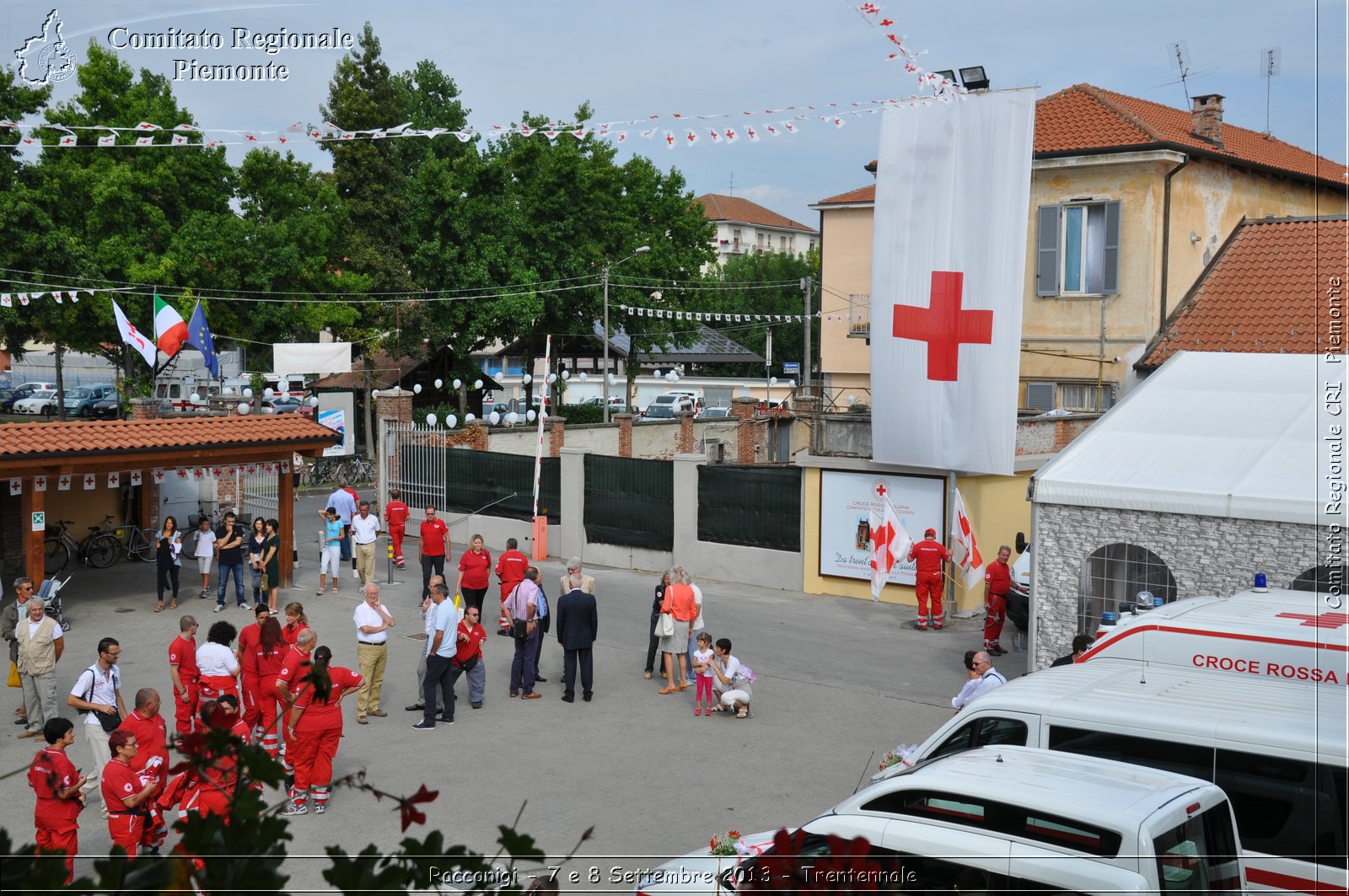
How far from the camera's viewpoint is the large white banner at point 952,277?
54.6 feet

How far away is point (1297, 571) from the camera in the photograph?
37.9 ft

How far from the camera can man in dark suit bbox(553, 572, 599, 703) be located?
1334cm

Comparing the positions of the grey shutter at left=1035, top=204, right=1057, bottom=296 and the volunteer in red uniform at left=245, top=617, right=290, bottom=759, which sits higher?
the grey shutter at left=1035, top=204, right=1057, bottom=296

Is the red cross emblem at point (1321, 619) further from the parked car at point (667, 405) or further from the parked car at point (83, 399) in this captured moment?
the parked car at point (83, 399)

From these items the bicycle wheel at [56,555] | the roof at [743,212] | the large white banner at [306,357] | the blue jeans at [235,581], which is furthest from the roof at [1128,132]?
the roof at [743,212]

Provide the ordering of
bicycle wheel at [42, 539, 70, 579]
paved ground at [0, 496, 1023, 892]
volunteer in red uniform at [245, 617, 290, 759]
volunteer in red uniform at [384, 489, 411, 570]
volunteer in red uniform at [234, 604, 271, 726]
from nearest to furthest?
paved ground at [0, 496, 1023, 892]
volunteer in red uniform at [245, 617, 290, 759]
volunteer in red uniform at [234, 604, 271, 726]
bicycle wheel at [42, 539, 70, 579]
volunteer in red uniform at [384, 489, 411, 570]

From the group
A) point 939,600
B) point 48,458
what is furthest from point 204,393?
point 939,600

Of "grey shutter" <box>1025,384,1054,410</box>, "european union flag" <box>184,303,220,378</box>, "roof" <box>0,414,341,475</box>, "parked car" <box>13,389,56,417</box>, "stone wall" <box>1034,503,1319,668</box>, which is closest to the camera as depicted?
"stone wall" <box>1034,503,1319,668</box>

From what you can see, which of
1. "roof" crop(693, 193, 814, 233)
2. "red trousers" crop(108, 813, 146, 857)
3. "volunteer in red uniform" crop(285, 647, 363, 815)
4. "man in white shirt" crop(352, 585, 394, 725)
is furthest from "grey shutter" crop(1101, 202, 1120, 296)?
"roof" crop(693, 193, 814, 233)

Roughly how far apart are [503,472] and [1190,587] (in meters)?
15.1

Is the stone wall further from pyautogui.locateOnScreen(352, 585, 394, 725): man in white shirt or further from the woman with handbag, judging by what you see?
pyautogui.locateOnScreen(352, 585, 394, 725): man in white shirt

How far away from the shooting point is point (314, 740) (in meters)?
9.65

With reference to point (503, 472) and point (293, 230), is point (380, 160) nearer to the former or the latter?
point (293, 230)

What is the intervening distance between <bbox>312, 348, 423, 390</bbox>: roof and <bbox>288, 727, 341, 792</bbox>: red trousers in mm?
36650
